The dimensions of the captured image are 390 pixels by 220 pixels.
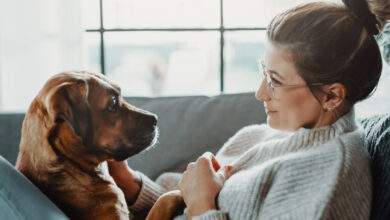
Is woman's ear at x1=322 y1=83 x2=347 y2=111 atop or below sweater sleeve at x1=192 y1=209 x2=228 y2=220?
atop

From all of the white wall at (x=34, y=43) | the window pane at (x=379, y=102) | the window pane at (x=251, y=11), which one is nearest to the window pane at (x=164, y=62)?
the window pane at (x=251, y=11)

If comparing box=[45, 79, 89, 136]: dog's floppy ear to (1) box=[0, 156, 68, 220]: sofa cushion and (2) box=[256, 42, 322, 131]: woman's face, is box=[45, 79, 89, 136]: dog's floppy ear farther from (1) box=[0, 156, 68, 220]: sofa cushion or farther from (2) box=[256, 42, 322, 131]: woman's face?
(2) box=[256, 42, 322, 131]: woman's face

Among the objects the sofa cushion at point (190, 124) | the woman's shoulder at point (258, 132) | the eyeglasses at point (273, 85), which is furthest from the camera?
the sofa cushion at point (190, 124)

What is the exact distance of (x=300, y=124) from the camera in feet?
4.59

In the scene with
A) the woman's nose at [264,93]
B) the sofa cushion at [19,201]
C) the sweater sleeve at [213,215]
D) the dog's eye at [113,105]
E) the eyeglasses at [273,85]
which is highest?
the eyeglasses at [273,85]

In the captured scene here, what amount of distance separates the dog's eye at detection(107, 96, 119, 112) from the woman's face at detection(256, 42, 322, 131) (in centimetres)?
39

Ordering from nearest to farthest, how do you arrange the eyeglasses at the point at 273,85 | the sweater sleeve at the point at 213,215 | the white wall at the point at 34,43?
the sweater sleeve at the point at 213,215
the eyeglasses at the point at 273,85
the white wall at the point at 34,43

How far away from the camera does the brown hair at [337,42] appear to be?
1306 mm

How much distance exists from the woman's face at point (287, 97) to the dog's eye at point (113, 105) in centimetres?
39

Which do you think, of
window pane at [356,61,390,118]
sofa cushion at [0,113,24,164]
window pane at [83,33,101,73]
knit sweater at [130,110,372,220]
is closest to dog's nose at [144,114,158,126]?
knit sweater at [130,110,372,220]

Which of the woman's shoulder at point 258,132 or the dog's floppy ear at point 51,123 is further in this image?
the woman's shoulder at point 258,132

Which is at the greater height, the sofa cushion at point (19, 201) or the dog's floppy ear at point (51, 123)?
the dog's floppy ear at point (51, 123)

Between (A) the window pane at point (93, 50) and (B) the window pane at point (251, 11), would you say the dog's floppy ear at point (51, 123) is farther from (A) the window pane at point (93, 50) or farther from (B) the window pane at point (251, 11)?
(B) the window pane at point (251, 11)

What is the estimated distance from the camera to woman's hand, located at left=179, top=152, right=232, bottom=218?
1345 millimetres
